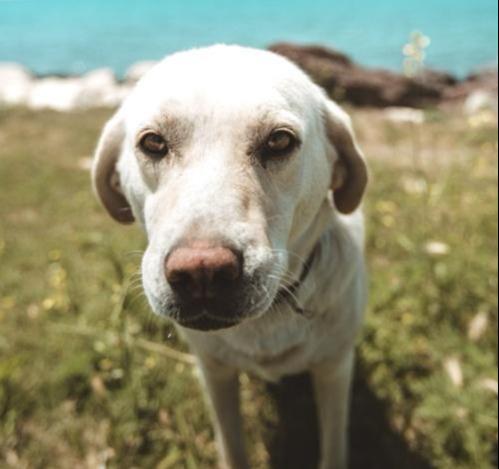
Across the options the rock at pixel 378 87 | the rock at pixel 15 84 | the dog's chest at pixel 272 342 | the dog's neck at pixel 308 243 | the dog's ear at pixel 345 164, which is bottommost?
the rock at pixel 15 84

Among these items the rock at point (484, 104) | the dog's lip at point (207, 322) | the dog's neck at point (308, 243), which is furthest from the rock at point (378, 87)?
the dog's lip at point (207, 322)

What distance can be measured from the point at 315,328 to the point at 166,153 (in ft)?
3.40

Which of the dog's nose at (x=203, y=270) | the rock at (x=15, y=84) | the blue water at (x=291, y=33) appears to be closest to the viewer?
the dog's nose at (x=203, y=270)

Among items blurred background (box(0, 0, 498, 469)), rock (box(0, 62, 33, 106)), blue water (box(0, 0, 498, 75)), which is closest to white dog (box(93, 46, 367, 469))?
blurred background (box(0, 0, 498, 469))

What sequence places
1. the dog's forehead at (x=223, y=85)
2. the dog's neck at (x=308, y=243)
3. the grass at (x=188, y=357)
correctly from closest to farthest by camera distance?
the dog's forehead at (x=223, y=85) < the dog's neck at (x=308, y=243) < the grass at (x=188, y=357)

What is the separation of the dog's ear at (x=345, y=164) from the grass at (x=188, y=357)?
3.43 ft

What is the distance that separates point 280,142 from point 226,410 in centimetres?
151

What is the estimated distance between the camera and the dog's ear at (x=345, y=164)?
226cm

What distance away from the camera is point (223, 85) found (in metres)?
1.83

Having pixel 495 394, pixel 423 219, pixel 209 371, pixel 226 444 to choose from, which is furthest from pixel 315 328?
pixel 423 219

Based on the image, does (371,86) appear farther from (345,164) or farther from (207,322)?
(207,322)

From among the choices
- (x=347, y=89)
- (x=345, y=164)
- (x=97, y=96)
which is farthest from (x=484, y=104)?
(x=97, y=96)

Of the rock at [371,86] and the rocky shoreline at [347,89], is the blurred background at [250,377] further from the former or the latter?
the rock at [371,86]

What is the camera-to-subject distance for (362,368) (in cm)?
338
